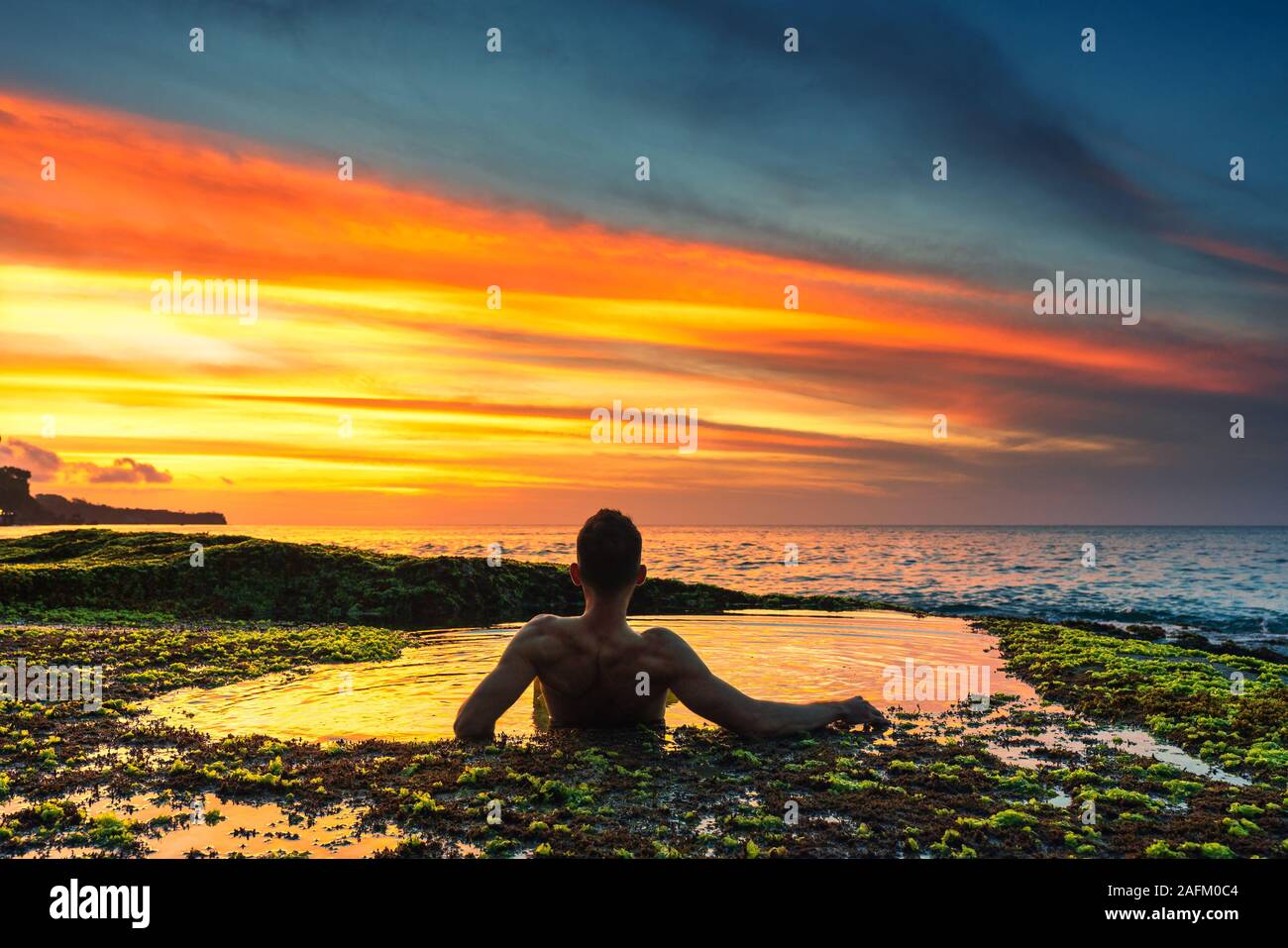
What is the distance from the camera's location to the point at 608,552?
9.17 meters

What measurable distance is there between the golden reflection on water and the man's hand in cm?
175

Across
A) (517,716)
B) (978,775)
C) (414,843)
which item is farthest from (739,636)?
(414,843)

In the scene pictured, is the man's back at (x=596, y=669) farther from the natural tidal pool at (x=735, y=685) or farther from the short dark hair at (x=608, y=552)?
the natural tidal pool at (x=735, y=685)

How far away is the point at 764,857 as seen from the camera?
19.3 feet

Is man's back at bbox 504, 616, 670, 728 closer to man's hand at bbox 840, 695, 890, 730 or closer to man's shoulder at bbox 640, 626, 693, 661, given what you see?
man's shoulder at bbox 640, 626, 693, 661

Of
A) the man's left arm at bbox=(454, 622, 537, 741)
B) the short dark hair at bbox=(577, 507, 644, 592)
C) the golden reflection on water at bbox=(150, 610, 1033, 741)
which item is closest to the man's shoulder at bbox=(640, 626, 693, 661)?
the short dark hair at bbox=(577, 507, 644, 592)

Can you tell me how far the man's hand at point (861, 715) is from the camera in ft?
34.3

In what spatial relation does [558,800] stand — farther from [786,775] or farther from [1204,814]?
[1204,814]

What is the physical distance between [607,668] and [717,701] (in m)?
1.37

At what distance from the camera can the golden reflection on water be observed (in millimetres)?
10797

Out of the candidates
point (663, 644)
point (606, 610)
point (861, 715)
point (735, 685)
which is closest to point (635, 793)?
point (663, 644)

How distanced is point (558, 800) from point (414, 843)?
1.54 metres

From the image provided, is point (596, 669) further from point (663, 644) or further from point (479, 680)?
point (479, 680)
